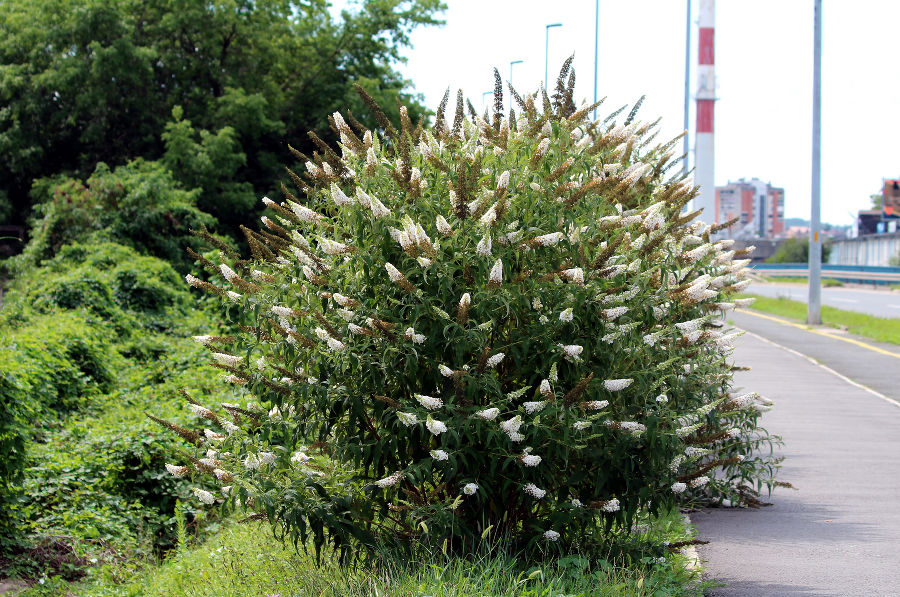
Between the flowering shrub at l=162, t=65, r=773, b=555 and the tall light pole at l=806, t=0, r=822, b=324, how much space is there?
20932 mm

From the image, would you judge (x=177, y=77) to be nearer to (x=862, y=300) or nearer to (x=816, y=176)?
(x=816, y=176)

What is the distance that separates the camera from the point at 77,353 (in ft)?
44.0

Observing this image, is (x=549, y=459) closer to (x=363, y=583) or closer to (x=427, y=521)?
(x=427, y=521)

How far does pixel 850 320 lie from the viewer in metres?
27.0

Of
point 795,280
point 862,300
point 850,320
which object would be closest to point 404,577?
point 850,320

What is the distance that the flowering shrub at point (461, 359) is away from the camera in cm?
490

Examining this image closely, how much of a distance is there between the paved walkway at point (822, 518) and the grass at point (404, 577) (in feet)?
1.55

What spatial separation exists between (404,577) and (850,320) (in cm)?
2490

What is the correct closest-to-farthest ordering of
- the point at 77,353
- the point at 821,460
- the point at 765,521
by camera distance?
the point at 765,521
the point at 821,460
the point at 77,353

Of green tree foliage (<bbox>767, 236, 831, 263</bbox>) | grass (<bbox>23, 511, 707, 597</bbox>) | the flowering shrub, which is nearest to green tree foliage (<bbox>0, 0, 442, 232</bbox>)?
grass (<bbox>23, 511, 707, 597</bbox>)

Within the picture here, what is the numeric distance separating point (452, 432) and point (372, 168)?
5.08 feet

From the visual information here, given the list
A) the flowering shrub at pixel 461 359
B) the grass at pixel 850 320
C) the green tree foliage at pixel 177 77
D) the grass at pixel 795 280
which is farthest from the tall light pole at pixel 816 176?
the grass at pixel 795 280

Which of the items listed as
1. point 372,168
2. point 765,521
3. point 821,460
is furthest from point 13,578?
point 821,460

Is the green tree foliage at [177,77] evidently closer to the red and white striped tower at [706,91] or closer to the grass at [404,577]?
the red and white striped tower at [706,91]
